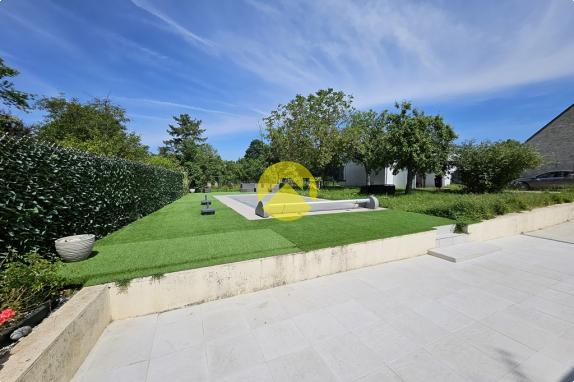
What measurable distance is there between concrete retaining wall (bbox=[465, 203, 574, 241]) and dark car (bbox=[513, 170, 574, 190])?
39.8 ft

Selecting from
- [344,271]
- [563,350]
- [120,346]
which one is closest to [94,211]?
[120,346]

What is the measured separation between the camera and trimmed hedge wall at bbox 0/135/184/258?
3084 millimetres

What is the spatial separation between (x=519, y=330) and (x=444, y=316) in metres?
0.75

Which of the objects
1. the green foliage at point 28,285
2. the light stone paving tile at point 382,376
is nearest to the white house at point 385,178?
the light stone paving tile at point 382,376

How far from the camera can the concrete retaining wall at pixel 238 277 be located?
120 inches

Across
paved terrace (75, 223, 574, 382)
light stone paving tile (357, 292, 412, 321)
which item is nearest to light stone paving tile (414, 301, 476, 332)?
paved terrace (75, 223, 574, 382)

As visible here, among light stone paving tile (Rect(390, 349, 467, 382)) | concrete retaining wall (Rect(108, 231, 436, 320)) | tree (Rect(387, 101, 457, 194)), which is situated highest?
tree (Rect(387, 101, 457, 194))

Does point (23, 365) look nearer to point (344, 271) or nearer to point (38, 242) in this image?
point (38, 242)

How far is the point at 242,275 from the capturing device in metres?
3.58

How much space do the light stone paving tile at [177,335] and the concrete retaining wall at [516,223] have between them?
703cm

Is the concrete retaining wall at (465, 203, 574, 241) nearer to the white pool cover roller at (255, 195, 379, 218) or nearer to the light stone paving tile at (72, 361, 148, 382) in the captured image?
the white pool cover roller at (255, 195, 379, 218)

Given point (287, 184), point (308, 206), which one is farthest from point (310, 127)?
point (308, 206)

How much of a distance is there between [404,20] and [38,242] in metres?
9.67

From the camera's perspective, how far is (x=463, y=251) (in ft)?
17.7
